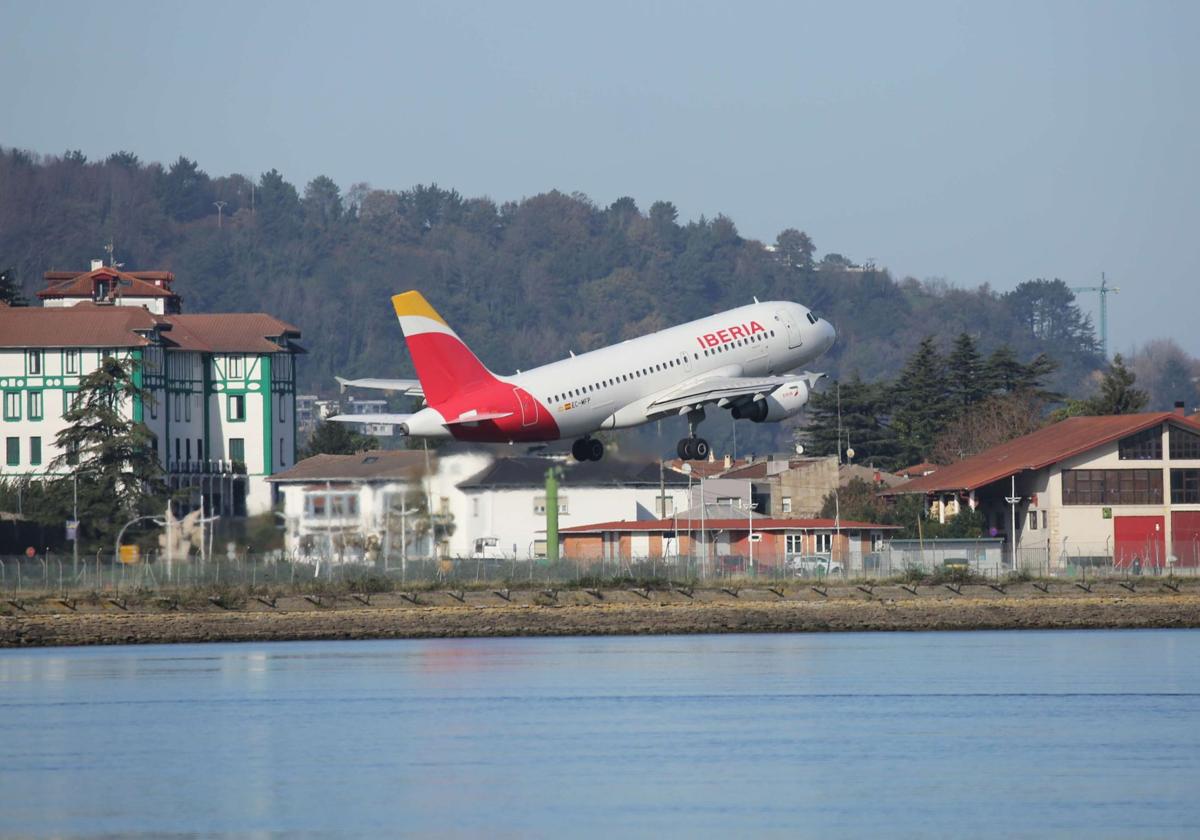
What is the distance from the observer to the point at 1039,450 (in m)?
113

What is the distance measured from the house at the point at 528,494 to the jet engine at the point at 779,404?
4452mm

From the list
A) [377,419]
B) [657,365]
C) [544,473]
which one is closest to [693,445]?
[657,365]

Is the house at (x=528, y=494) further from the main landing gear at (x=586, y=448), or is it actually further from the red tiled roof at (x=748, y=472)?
the red tiled roof at (x=748, y=472)

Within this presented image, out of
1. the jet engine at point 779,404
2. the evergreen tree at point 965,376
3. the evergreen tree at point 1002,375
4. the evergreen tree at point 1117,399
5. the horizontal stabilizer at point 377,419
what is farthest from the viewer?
the evergreen tree at point 1002,375

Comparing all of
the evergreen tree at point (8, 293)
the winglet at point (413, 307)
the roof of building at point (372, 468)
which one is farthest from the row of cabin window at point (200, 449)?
the winglet at point (413, 307)

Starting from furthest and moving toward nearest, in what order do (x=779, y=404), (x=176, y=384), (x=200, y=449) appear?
(x=200, y=449) < (x=176, y=384) < (x=779, y=404)

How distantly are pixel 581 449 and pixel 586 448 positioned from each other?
173 millimetres

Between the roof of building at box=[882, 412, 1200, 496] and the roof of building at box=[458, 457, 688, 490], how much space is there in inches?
1035

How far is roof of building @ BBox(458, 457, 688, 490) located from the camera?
3097 inches

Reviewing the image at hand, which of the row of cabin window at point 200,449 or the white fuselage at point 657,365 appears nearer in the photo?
the white fuselage at point 657,365

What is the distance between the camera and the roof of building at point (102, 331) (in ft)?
488

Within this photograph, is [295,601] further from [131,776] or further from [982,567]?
[131,776]

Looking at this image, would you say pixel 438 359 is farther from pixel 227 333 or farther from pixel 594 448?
pixel 227 333

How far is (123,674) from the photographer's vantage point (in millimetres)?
77000
